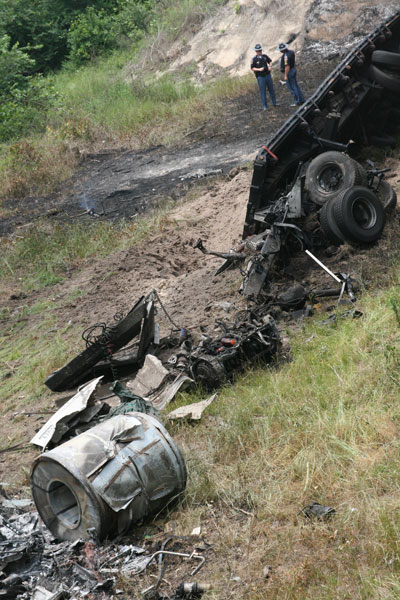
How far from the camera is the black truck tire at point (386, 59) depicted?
37.1 feet

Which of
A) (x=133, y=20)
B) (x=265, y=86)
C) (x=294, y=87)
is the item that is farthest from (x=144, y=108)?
(x=133, y=20)

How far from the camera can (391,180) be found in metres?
11.8

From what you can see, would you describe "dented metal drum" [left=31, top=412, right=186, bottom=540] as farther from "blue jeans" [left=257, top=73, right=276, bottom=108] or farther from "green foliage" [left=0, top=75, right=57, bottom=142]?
"green foliage" [left=0, top=75, right=57, bottom=142]

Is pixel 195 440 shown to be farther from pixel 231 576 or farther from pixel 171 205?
pixel 171 205

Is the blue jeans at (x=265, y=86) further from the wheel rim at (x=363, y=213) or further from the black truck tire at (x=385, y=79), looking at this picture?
the wheel rim at (x=363, y=213)

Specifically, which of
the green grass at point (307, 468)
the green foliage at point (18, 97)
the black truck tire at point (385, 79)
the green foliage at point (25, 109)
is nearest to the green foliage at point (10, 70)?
the green foliage at point (18, 97)

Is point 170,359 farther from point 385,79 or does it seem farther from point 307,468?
point 385,79

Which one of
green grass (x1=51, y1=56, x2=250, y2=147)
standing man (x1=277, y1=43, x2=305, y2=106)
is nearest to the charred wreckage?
standing man (x1=277, y1=43, x2=305, y2=106)

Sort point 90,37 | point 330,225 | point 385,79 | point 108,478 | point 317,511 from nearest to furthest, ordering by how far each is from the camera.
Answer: point 317,511 < point 108,478 < point 330,225 < point 385,79 < point 90,37

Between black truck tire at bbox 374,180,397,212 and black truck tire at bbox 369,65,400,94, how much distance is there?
1.94m

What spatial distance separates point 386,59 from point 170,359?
6373 millimetres

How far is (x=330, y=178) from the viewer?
10.3m

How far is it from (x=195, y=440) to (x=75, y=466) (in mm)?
1730

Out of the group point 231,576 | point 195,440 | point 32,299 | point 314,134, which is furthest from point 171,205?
point 231,576
